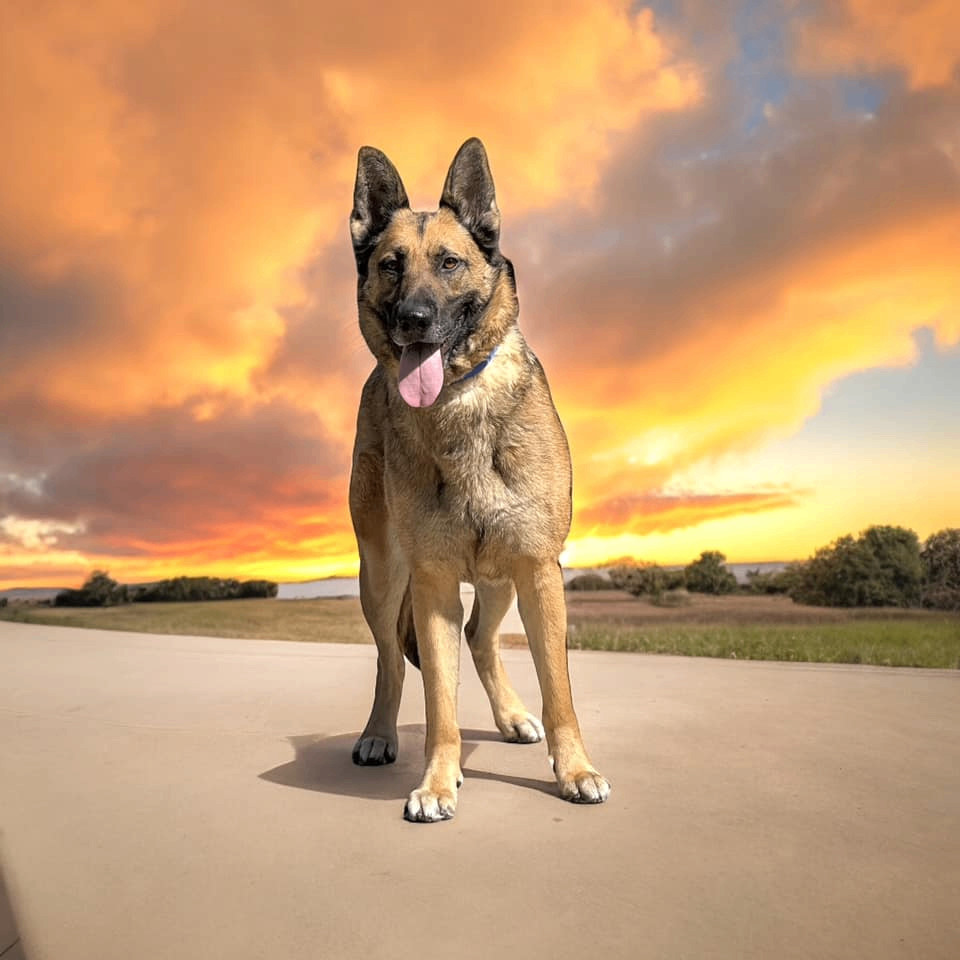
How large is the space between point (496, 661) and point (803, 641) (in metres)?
4.80

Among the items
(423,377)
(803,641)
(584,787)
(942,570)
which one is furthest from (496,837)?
(942,570)

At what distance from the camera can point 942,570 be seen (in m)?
9.03

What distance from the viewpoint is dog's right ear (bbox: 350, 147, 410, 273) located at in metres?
3.99

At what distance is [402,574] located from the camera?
460 centimetres

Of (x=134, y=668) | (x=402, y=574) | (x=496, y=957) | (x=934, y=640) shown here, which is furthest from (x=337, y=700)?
(x=934, y=640)

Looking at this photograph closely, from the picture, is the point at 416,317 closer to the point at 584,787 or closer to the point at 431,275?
the point at 431,275

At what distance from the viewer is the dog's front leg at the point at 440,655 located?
373 centimetres

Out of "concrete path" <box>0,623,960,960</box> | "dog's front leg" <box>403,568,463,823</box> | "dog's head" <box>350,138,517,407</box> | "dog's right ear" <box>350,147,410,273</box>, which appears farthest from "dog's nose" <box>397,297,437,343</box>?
"concrete path" <box>0,623,960,960</box>

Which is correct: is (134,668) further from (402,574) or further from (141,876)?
(141,876)

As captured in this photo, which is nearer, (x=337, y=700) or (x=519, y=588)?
(x=519, y=588)

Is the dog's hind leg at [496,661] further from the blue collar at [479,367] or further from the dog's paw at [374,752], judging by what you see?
the blue collar at [479,367]

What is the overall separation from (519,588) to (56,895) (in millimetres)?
1960

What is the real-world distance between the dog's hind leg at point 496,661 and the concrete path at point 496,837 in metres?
0.13

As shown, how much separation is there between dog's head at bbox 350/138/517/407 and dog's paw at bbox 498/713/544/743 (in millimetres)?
1862
